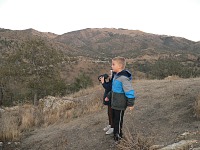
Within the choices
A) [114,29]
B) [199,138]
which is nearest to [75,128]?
[199,138]

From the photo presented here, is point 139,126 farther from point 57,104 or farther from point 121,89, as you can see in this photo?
point 57,104

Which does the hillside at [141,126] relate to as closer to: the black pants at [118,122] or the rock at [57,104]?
the black pants at [118,122]

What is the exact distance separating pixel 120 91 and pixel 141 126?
1206 millimetres

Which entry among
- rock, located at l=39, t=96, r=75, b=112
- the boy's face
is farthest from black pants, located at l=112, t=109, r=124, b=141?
rock, located at l=39, t=96, r=75, b=112

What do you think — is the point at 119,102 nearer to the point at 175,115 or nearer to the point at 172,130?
the point at 172,130

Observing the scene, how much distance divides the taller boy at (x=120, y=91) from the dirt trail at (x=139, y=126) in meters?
0.59

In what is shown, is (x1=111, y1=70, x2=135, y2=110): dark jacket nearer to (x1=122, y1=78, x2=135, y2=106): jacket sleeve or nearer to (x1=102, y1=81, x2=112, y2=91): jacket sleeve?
(x1=122, y1=78, x2=135, y2=106): jacket sleeve

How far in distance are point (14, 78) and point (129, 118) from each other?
1267 cm

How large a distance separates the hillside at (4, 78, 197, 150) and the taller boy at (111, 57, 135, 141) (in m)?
0.45

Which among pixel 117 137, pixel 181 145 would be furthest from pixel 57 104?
pixel 181 145

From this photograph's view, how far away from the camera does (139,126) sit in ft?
18.8

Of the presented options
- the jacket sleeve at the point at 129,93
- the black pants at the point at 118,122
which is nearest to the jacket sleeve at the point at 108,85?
the black pants at the point at 118,122

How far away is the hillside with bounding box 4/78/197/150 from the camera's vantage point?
5160 millimetres

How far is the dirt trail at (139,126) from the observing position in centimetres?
521
